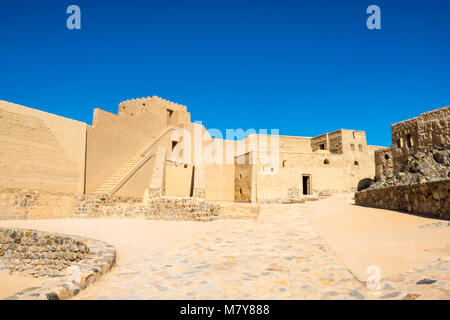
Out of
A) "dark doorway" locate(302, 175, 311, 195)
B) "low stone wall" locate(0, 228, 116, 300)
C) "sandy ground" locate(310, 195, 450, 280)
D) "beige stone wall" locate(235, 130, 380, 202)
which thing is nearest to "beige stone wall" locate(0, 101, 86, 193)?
"low stone wall" locate(0, 228, 116, 300)

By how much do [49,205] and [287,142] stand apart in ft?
77.7

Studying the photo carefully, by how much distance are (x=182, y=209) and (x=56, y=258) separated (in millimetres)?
4847

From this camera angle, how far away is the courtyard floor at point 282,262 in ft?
11.9

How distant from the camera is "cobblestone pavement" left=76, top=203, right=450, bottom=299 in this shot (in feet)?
11.4

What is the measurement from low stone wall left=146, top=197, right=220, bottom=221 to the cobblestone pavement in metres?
4.16

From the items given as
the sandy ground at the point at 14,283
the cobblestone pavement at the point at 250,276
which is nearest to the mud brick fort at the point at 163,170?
the sandy ground at the point at 14,283

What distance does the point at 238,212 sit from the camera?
12.5 meters

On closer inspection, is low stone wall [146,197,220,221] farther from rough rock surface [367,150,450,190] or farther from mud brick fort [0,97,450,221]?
rough rock surface [367,150,450,190]

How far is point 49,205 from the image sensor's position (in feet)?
38.8

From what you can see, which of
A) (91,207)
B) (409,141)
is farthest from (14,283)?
(409,141)

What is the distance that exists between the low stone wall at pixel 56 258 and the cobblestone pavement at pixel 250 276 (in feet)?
0.66

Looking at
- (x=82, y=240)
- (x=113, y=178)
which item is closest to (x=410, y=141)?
(x=113, y=178)

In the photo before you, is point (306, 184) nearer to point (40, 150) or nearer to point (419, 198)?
point (419, 198)

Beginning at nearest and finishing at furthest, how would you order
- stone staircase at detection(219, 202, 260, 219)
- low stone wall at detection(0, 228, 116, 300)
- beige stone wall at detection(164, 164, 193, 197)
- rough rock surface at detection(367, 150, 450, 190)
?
low stone wall at detection(0, 228, 116, 300), stone staircase at detection(219, 202, 260, 219), rough rock surface at detection(367, 150, 450, 190), beige stone wall at detection(164, 164, 193, 197)
